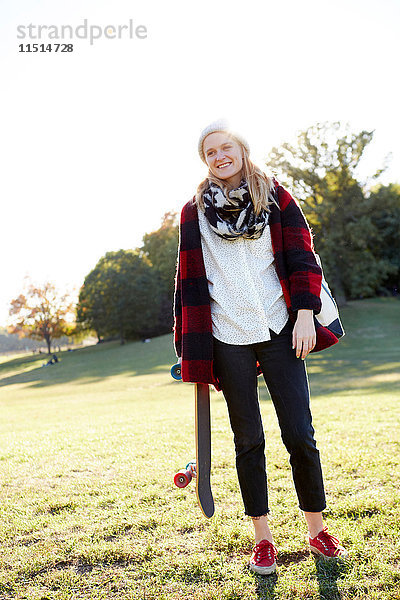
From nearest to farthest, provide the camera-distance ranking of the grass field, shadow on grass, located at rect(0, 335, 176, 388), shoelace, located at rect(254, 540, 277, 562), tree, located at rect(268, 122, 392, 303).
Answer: the grass field < shoelace, located at rect(254, 540, 277, 562) < shadow on grass, located at rect(0, 335, 176, 388) < tree, located at rect(268, 122, 392, 303)

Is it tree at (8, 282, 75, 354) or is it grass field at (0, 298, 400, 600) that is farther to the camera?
tree at (8, 282, 75, 354)

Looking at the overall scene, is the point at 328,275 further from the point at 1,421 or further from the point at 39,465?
the point at 39,465

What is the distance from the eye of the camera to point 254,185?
7.82 ft

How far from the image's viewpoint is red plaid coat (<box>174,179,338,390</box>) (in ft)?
7.70

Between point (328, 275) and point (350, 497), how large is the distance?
26917 mm

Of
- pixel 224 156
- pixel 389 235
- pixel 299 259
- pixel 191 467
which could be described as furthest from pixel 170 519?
pixel 389 235

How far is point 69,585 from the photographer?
90.9 inches

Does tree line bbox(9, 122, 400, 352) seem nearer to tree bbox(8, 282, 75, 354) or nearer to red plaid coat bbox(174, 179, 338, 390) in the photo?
tree bbox(8, 282, 75, 354)

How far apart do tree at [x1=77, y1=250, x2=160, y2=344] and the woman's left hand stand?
36586mm

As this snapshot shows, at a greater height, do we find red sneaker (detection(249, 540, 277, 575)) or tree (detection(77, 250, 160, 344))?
tree (detection(77, 250, 160, 344))

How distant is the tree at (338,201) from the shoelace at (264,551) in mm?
27116

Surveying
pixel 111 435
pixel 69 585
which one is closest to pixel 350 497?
pixel 69 585

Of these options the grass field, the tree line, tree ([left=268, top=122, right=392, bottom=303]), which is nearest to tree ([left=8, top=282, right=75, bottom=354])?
the tree line

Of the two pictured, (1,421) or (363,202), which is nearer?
(1,421)
